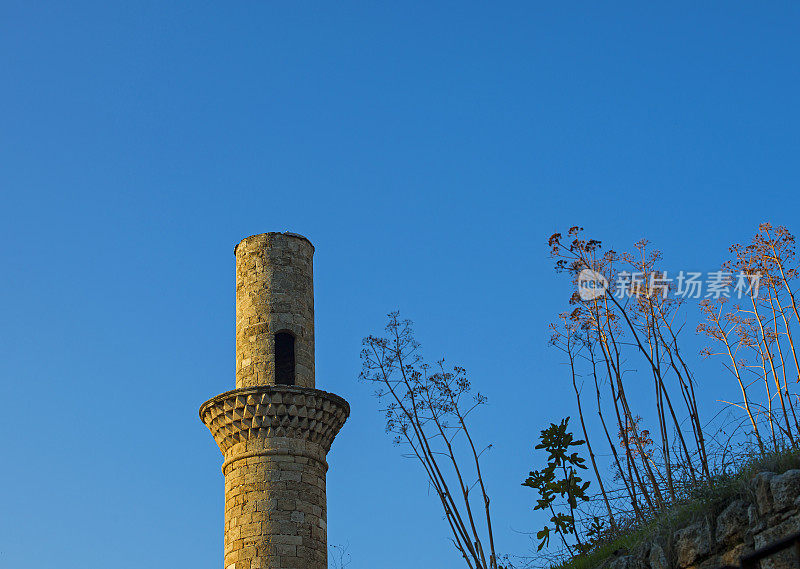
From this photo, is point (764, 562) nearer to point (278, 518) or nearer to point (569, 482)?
point (569, 482)

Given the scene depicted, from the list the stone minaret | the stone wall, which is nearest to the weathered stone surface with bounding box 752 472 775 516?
the stone wall

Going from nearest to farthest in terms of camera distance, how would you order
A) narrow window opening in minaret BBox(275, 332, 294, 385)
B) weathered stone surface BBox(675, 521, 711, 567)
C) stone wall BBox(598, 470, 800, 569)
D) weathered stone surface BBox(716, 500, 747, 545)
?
1. stone wall BBox(598, 470, 800, 569)
2. weathered stone surface BBox(716, 500, 747, 545)
3. weathered stone surface BBox(675, 521, 711, 567)
4. narrow window opening in minaret BBox(275, 332, 294, 385)

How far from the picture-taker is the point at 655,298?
37.7 ft

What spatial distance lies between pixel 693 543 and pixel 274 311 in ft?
34.0

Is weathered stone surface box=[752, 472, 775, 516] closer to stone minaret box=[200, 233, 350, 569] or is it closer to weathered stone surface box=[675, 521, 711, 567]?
weathered stone surface box=[675, 521, 711, 567]

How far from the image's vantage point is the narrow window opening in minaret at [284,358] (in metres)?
17.3

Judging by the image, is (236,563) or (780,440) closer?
(780,440)

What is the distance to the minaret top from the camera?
1702 cm

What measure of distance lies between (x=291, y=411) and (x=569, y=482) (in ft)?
18.6

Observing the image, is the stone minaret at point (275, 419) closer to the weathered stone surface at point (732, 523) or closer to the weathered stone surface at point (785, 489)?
the weathered stone surface at point (732, 523)

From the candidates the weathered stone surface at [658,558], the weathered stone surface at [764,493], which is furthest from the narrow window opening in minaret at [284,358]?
the weathered stone surface at [764,493]

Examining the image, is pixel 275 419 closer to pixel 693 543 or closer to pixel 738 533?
pixel 693 543

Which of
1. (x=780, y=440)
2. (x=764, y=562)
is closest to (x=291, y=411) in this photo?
(x=780, y=440)

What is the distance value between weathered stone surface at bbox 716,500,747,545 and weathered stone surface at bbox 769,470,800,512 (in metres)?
0.48
